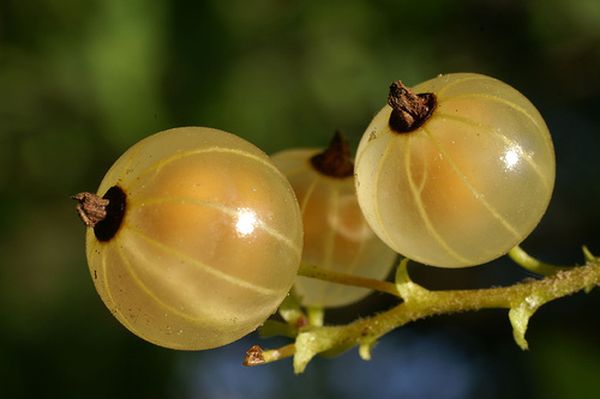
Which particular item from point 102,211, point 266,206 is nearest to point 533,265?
point 266,206

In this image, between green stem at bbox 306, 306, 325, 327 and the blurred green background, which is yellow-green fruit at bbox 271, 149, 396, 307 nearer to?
green stem at bbox 306, 306, 325, 327

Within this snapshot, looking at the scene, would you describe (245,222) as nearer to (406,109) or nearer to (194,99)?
(406,109)

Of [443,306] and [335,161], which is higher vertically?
[335,161]

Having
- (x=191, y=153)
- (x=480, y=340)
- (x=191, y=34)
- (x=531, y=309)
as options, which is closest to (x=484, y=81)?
(x=531, y=309)

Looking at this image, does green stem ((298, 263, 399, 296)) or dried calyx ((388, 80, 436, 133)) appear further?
green stem ((298, 263, 399, 296))

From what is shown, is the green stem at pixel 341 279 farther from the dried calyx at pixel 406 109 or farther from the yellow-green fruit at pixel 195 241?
the dried calyx at pixel 406 109

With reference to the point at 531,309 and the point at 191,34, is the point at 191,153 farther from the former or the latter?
the point at 191,34

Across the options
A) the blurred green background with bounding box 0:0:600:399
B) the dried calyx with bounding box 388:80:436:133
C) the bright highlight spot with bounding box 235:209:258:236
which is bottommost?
the blurred green background with bounding box 0:0:600:399

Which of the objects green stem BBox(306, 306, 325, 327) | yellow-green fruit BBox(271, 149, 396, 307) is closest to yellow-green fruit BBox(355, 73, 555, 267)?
yellow-green fruit BBox(271, 149, 396, 307)
